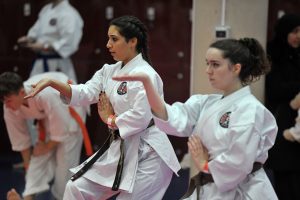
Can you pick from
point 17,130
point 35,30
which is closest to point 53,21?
point 35,30

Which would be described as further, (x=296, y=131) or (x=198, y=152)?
(x=296, y=131)

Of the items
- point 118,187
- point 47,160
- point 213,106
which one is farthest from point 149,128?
point 47,160

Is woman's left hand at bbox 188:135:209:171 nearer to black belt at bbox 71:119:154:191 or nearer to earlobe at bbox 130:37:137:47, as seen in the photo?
black belt at bbox 71:119:154:191

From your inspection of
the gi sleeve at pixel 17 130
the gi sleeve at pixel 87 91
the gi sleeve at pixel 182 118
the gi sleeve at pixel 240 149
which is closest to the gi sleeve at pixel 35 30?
the gi sleeve at pixel 17 130

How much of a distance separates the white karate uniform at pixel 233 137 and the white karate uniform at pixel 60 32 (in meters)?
3.66

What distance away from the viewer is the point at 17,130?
17.0 feet

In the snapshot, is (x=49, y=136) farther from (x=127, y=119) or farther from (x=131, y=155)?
(x=127, y=119)

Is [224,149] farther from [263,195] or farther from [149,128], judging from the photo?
[149,128]

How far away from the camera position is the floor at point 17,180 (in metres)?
5.83

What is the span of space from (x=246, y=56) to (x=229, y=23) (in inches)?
75.0

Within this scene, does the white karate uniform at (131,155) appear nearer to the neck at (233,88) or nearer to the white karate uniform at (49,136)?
the neck at (233,88)

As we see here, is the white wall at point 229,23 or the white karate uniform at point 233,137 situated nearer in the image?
the white karate uniform at point 233,137

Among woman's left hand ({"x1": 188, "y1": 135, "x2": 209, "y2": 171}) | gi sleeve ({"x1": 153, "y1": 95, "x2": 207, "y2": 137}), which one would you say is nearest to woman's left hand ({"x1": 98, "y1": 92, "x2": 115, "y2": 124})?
gi sleeve ({"x1": 153, "y1": 95, "x2": 207, "y2": 137})

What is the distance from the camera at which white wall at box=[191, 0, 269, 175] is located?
4980 millimetres
